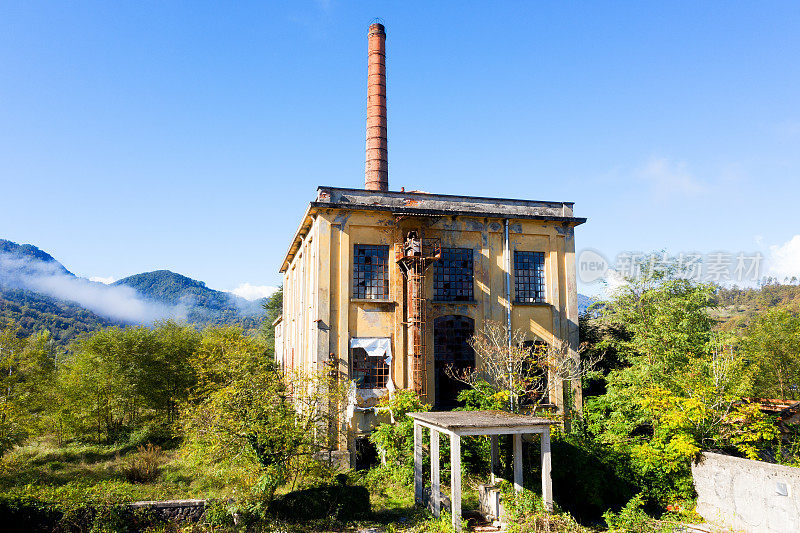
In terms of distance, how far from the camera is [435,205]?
64.1ft

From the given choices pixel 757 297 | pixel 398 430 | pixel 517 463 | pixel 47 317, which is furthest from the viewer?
pixel 47 317

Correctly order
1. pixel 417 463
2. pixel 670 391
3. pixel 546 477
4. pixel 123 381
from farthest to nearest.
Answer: pixel 123 381, pixel 670 391, pixel 417 463, pixel 546 477

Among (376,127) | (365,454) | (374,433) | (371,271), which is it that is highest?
(376,127)

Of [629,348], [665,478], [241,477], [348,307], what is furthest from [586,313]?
[241,477]

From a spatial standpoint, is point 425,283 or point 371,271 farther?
point 425,283

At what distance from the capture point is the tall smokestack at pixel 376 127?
2586cm

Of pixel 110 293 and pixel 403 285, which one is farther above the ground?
pixel 110 293

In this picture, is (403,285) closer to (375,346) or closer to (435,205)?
(375,346)

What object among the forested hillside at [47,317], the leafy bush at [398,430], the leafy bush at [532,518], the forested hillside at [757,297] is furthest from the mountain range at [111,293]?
the leafy bush at [532,518]

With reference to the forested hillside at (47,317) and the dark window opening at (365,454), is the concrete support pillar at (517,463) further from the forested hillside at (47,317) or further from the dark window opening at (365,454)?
the forested hillside at (47,317)

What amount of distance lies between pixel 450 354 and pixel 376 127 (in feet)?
42.4

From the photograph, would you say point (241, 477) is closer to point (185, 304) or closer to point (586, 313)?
point (586, 313)

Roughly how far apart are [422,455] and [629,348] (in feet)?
34.4

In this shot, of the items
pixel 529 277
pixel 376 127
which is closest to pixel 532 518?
pixel 529 277
